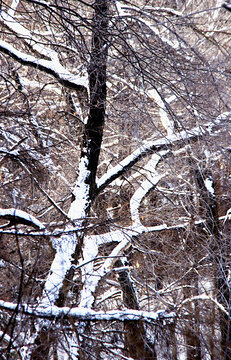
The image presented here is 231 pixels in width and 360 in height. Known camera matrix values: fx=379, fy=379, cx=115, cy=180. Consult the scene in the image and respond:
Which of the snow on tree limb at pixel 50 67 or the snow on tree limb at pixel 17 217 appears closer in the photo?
the snow on tree limb at pixel 17 217

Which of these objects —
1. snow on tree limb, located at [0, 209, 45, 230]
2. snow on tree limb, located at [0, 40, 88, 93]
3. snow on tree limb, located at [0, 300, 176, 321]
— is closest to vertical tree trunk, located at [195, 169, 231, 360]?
snow on tree limb, located at [0, 300, 176, 321]

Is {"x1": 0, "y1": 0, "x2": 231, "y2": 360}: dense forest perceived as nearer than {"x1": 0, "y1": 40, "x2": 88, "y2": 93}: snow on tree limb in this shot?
Yes

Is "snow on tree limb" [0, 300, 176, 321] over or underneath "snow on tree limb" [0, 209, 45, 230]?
underneath

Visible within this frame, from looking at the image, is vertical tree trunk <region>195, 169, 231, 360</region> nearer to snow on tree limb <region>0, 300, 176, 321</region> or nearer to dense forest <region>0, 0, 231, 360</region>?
dense forest <region>0, 0, 231, 360</region>

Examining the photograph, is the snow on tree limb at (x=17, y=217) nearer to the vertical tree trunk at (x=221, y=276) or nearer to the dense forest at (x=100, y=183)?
the dense forest at (x=100, y=183)

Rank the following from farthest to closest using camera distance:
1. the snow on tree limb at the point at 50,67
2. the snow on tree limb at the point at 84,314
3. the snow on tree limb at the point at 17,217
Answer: the snow on tree limb at the point at 50,67, the snow on tree limb at the point at 17,217, the snow on tree limb at the point at 84,314

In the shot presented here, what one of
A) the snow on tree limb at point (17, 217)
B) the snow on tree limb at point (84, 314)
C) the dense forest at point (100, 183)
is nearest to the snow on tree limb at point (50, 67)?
the dense forest at point (100, 183)

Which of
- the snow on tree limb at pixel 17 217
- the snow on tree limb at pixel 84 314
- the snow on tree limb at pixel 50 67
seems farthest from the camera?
the snow on tree limb at pixel 50 67

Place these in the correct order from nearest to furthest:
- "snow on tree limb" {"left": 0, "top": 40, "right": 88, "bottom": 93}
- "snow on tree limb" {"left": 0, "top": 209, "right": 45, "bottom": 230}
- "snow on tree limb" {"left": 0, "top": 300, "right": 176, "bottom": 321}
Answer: "snow on tree limb" {"left": 0, "top": 300, "right": 176, "bottom": 321}, "snow on tree limb" {"left": 0, "top": 209, "right": 45, "bottom": 230}, "snow on tree limb" {"left": 0, "top": 40, "right": 88, "bottom": 93}

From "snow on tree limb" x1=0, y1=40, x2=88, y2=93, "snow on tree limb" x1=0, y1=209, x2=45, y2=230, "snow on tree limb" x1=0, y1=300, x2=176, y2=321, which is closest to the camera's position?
"snow on tree limb" x1=0, y1=300, x2=176, y2=321

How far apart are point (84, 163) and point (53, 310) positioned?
3041 mm

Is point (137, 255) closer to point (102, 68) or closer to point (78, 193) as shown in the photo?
point (78, 193)

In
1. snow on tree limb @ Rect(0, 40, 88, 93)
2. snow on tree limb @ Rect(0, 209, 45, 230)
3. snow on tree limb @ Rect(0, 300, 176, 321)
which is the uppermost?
snow on tree limb @ Rect(0, 40, 88, 93)

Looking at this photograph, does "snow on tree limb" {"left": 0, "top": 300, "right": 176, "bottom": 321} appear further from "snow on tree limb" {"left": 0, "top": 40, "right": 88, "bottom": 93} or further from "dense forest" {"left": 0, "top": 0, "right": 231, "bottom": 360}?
"snow on tree limb" {"left": 0, "top": 40, "right": 88, "bottom": 93}
